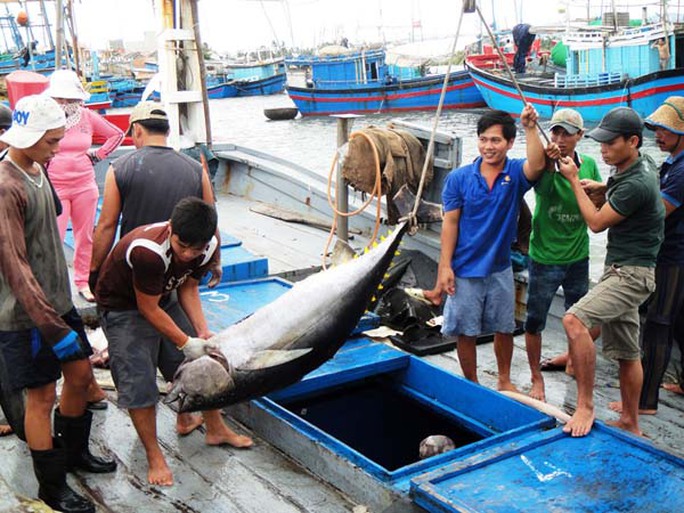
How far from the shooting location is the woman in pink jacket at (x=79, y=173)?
5.69m

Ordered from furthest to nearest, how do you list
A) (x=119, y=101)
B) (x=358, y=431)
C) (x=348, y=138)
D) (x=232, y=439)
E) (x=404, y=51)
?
(x=119, y=101) → (x=404, y=51) → (x=348, y=138) → (x=358, y=431) → (x=232, y=439)

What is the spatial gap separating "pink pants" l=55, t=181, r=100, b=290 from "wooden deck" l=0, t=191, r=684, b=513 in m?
1.37

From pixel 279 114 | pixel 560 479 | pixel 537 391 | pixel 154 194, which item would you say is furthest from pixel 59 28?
pixel 279 114

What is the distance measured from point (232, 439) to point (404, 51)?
A: 1696 inches

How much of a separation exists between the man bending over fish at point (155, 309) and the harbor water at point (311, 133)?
63.4ft

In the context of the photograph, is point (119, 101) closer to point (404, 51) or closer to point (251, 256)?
point (404, 51)

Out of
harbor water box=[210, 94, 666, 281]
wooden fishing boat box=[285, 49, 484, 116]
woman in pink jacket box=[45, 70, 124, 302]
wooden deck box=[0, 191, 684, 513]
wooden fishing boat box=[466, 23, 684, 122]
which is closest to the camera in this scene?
wooden deck box=[0, 191, 684, 513]

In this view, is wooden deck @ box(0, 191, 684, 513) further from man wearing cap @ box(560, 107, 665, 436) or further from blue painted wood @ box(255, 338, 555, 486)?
man wearing cap @ box(560, 107, 665, 436)

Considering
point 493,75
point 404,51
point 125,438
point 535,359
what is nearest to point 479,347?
point 535,359

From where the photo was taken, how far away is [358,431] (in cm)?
519

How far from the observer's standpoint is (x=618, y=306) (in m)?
4.07

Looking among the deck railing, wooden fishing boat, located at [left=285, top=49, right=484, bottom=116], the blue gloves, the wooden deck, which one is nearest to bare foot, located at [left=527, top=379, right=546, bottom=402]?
the wooden deck

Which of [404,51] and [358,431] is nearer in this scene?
[358,431]

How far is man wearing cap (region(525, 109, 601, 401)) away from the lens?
4.60 m
